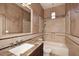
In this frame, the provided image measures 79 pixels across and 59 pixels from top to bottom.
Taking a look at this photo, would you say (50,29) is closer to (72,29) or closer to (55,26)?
(55,26)

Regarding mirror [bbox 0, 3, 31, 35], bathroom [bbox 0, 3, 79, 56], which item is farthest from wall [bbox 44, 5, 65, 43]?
mirror [bbox 0, 3, 31, 35]

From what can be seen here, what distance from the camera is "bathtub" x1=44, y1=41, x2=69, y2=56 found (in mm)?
1415

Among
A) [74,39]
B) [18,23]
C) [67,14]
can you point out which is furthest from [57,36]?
[18,23]

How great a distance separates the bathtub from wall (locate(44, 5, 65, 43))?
0.21ft

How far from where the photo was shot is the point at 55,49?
154cm

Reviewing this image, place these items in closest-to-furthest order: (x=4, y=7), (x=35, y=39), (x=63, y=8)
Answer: (x=4, y=7) < (x=63, y=8) < (x=35, y=39)

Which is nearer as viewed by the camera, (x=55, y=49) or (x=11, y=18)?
(x=11, y=18)

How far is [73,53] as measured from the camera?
1357 mm

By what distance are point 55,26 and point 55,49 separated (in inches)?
14.1

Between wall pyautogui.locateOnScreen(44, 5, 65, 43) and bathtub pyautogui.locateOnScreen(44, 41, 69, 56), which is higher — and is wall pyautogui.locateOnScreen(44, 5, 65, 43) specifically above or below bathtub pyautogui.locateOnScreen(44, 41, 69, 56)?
above

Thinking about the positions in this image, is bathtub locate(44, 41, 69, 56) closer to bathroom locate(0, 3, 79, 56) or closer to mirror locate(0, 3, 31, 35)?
bathroom locate(0, 3, 79, 56)

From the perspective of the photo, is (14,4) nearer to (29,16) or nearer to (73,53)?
(29,16)

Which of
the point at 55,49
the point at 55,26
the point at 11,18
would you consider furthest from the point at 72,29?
the point at 11,18

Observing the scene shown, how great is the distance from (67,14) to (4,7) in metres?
0.90
